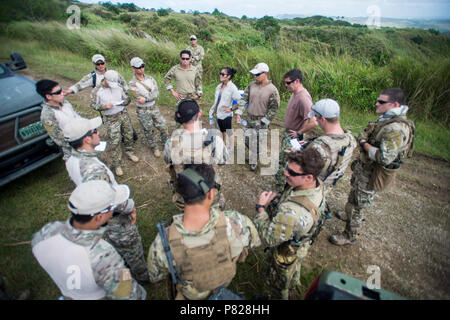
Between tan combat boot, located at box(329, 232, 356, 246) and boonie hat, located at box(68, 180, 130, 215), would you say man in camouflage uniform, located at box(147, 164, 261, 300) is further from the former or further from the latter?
tan combat boot, located at box(329, 232, 356, 246)

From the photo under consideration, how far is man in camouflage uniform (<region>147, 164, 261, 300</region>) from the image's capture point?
1626 millimetres

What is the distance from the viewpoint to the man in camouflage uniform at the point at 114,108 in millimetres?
4336

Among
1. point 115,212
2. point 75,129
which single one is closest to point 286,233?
point 115,212

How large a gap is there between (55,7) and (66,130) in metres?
15.7

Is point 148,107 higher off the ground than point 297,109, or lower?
lower

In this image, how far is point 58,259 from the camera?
157cm

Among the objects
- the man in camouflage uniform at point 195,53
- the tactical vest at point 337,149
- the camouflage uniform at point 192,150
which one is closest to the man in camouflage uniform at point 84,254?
the camouflage uniform at point 192,150

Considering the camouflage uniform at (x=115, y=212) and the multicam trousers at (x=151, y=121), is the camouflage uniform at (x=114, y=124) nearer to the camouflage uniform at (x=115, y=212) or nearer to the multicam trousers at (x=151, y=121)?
the multicam trousers at (x=151, y=121)

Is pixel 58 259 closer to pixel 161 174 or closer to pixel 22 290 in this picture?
pixel 22 290

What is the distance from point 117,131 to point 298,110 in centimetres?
357

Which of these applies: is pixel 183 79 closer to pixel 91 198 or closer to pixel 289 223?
pixel 91 198

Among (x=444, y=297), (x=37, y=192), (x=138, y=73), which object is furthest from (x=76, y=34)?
(x=444, y=297)

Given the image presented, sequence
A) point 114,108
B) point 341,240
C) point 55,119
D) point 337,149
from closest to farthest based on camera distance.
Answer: point 337,149 < point 341,240 < point 55,119 < point 114,108

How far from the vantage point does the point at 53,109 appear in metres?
3.56
